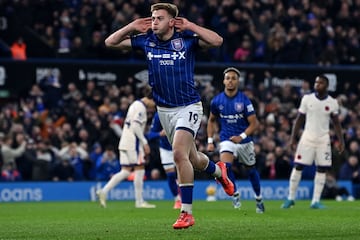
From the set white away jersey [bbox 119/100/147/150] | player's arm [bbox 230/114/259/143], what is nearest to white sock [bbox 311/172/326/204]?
player's arm [bbox 230/114/259/143]

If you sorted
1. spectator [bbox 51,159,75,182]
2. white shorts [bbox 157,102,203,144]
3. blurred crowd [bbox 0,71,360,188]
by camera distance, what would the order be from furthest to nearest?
spectator [bbox 51,159,75,182]
blurred crowd [bbox 0,71,360,188]
white shorts [bbox 157,102,203,144]

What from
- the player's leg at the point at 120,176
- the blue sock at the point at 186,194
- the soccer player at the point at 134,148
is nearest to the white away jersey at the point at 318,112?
the soccer player at the point at 134,148

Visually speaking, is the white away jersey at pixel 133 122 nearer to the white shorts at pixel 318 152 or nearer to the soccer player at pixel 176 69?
the white shorts at pixel 318 152

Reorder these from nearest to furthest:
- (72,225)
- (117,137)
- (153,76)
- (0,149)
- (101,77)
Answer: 1. (153,76)
2. (72,225)
3. (0,149)
4. (117,137)
5. (101,77)

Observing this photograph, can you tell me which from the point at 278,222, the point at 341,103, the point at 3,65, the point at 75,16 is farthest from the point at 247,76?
the point at 278,222

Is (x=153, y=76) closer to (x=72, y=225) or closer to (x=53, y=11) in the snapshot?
(x=72, y=225)

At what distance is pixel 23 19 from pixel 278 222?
18.5 m

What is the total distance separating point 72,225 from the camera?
14.8 meters

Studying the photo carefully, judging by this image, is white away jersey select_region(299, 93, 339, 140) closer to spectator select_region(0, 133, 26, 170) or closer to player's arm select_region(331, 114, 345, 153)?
player's arm select_region(331, 114, 345, 153)

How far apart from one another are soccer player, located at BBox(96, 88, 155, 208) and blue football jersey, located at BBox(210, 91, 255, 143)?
3039 millimetres

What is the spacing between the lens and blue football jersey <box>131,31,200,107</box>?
44.0 ft

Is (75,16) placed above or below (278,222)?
above

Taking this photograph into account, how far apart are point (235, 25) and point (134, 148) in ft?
39.7

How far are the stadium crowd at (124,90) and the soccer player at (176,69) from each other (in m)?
14.0
